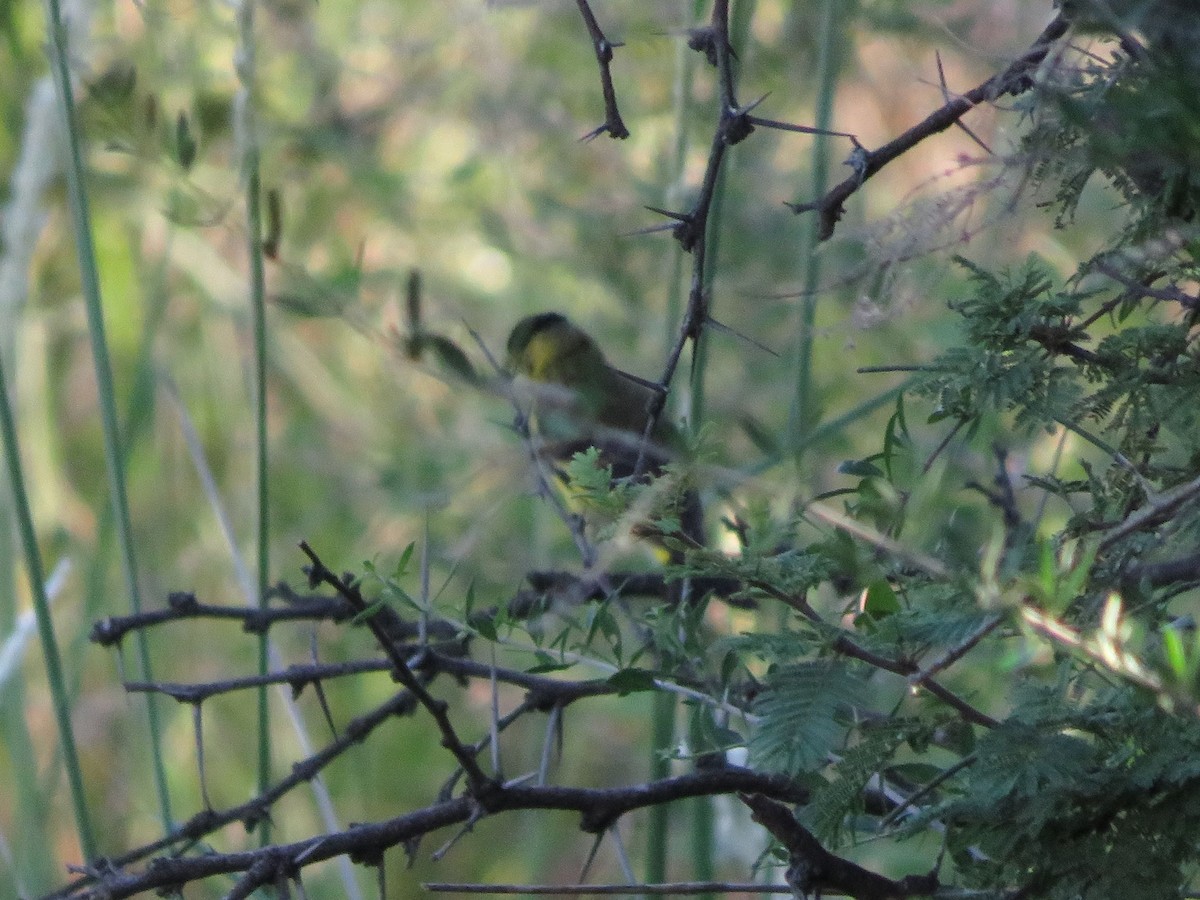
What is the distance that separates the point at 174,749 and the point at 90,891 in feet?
4.70

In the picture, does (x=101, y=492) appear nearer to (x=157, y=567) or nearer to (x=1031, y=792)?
(x=157, y=567)

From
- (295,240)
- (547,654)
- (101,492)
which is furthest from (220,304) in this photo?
(547,654)

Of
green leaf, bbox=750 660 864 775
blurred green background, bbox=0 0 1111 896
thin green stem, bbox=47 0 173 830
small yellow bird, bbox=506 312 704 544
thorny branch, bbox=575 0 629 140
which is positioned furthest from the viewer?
blurred green background, bbox=0 0 1111 896

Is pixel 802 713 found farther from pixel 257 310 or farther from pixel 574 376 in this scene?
pixel 574 376

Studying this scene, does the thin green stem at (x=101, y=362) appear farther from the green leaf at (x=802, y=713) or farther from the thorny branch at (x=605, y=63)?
the green leaf at (x=802, y=713)

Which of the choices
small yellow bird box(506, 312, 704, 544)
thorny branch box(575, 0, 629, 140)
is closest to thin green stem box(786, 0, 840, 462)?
small yellow bird box(506, 312, 704, 544)

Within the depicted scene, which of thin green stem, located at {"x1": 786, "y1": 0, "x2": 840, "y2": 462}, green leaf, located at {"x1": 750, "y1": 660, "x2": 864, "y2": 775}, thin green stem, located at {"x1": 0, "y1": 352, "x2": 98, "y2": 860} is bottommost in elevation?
green leaf, located at {"x1": 750, "y1": 660, "x2": 864, "y2": 775}

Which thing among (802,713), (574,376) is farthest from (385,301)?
(802,713)

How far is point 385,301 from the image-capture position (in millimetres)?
1987

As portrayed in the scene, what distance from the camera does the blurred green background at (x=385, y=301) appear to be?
1629mm

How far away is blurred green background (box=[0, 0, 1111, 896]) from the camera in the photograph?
64.1 inches

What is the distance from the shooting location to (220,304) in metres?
2.01

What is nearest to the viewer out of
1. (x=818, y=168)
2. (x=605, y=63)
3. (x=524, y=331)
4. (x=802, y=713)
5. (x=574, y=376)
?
(x=802, y=713)

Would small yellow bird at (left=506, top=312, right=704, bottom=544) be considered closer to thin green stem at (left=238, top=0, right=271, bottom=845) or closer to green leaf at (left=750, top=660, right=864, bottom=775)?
thin green stem at (left=238, top=0, right=271, bottom=845)
